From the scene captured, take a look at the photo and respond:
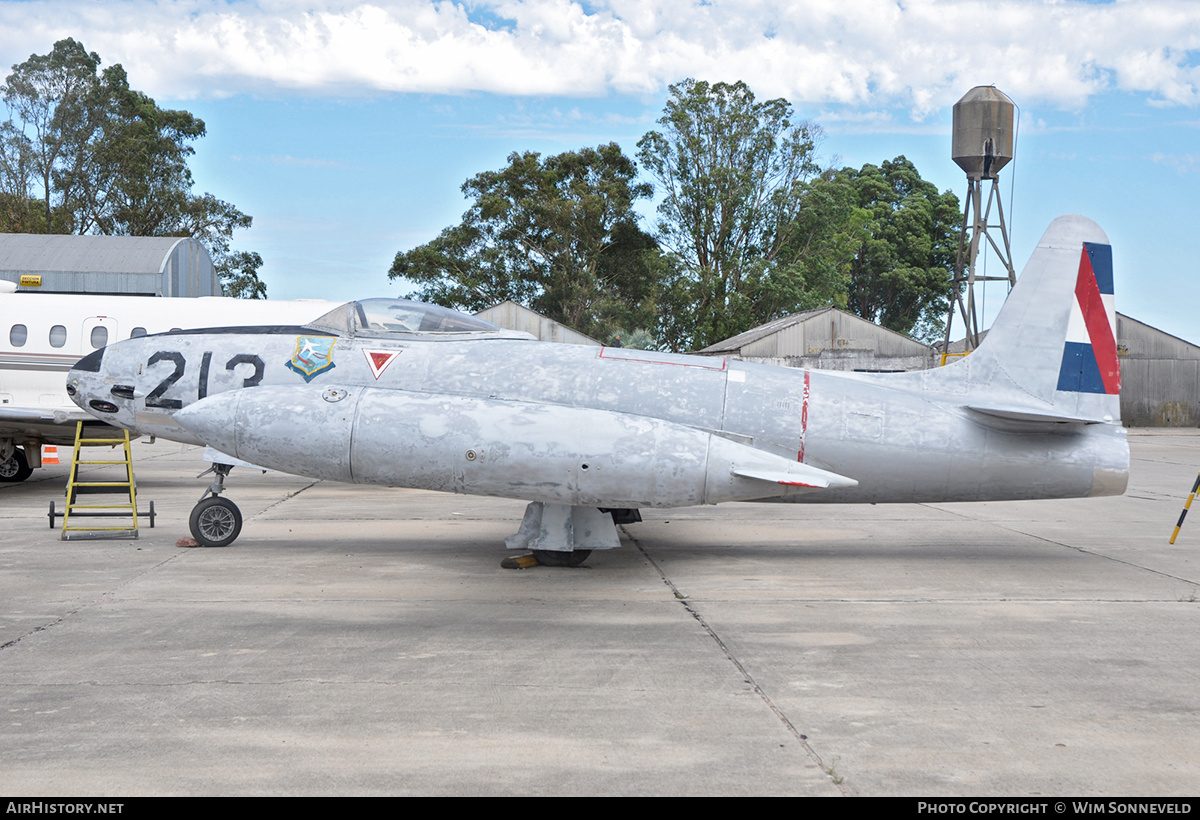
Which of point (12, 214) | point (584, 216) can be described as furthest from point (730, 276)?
point (12, 214)

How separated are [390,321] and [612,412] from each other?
259cm

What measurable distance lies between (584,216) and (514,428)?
44952 mm

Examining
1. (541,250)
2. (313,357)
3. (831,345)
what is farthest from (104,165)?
(313,357)

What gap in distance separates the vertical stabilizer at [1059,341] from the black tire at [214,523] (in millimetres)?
7675

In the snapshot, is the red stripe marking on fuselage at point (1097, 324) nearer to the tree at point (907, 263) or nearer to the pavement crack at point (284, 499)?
the pavement crack at point (284, 499)

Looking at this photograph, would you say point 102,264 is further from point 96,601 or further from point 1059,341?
point 1059,341

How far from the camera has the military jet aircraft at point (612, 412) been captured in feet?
26.7

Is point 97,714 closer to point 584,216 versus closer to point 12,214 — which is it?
point 584,216

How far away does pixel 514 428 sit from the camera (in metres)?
8.19

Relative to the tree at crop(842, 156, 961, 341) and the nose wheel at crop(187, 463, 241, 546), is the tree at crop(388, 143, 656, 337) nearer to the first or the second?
the tree at crop(842, 156, 961, 341)

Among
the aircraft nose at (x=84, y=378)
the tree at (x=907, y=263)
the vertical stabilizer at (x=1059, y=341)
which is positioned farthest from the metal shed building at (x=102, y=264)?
the tree at (x=907, y=263)

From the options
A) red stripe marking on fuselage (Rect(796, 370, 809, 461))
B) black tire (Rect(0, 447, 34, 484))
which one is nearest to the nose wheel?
red stripe marking on fuselage (Rect(796, 370, 809, 461))

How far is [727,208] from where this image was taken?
174 ft

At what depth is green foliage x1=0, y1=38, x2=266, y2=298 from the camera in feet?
175
